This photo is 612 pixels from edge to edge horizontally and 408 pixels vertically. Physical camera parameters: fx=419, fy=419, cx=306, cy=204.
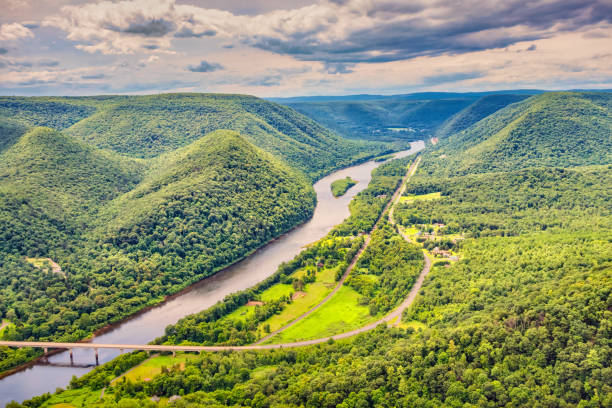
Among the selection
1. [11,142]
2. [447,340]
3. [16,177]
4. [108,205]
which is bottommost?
[447,340]

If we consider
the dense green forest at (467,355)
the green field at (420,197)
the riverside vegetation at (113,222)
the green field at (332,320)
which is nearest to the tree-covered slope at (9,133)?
the riverside vegetation at (113,222)

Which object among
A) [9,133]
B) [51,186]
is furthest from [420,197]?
[9,133]

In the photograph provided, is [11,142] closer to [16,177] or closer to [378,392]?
[16,177]

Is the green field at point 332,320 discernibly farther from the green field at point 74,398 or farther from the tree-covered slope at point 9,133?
the tree-covered slope at point 9,133

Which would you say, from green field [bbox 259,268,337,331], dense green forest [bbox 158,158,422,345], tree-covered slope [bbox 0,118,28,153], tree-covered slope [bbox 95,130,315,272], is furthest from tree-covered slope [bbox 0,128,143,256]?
green field [bbox 259,268,337,331]

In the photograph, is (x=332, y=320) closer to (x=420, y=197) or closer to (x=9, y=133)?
(x=420, y=197)

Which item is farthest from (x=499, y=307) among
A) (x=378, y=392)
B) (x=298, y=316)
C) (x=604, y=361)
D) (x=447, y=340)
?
(x=298, y=316)
